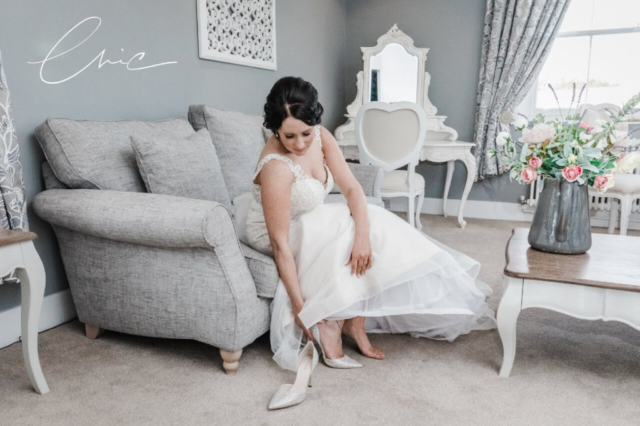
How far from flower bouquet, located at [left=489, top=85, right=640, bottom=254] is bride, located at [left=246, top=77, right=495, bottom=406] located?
13.0 inches

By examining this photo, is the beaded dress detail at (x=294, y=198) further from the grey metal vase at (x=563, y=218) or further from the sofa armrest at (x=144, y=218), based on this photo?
the grey metal vase at (x=563, y=218)

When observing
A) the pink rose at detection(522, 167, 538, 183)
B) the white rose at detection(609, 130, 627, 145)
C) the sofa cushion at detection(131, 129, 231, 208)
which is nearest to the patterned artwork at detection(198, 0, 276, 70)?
the sofa cushion at detection(131, 129, 231, 208)

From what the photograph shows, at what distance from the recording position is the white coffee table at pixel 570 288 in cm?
150

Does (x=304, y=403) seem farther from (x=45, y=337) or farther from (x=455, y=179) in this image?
(x=455, y=179)

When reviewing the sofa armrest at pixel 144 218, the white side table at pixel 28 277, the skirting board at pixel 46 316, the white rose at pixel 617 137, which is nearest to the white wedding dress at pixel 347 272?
the sofa armrest at pixel 144 218

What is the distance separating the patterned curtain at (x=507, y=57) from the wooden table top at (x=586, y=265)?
2376 millimetres

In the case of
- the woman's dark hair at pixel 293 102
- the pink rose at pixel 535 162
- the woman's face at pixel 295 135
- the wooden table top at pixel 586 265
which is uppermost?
the woman's dark hair at pixel 293 102

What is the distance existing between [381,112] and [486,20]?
1467 millimetres

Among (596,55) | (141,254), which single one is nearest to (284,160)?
(141,254)

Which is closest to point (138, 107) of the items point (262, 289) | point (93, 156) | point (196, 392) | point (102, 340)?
point (93, 156)

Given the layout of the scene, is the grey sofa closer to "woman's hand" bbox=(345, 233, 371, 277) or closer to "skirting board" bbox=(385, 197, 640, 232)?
"woman's hand" bbox=(345, 233, 371, 277)

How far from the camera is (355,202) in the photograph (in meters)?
1.83

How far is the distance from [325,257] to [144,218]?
2.03 ft

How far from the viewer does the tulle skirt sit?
65.9 inches
